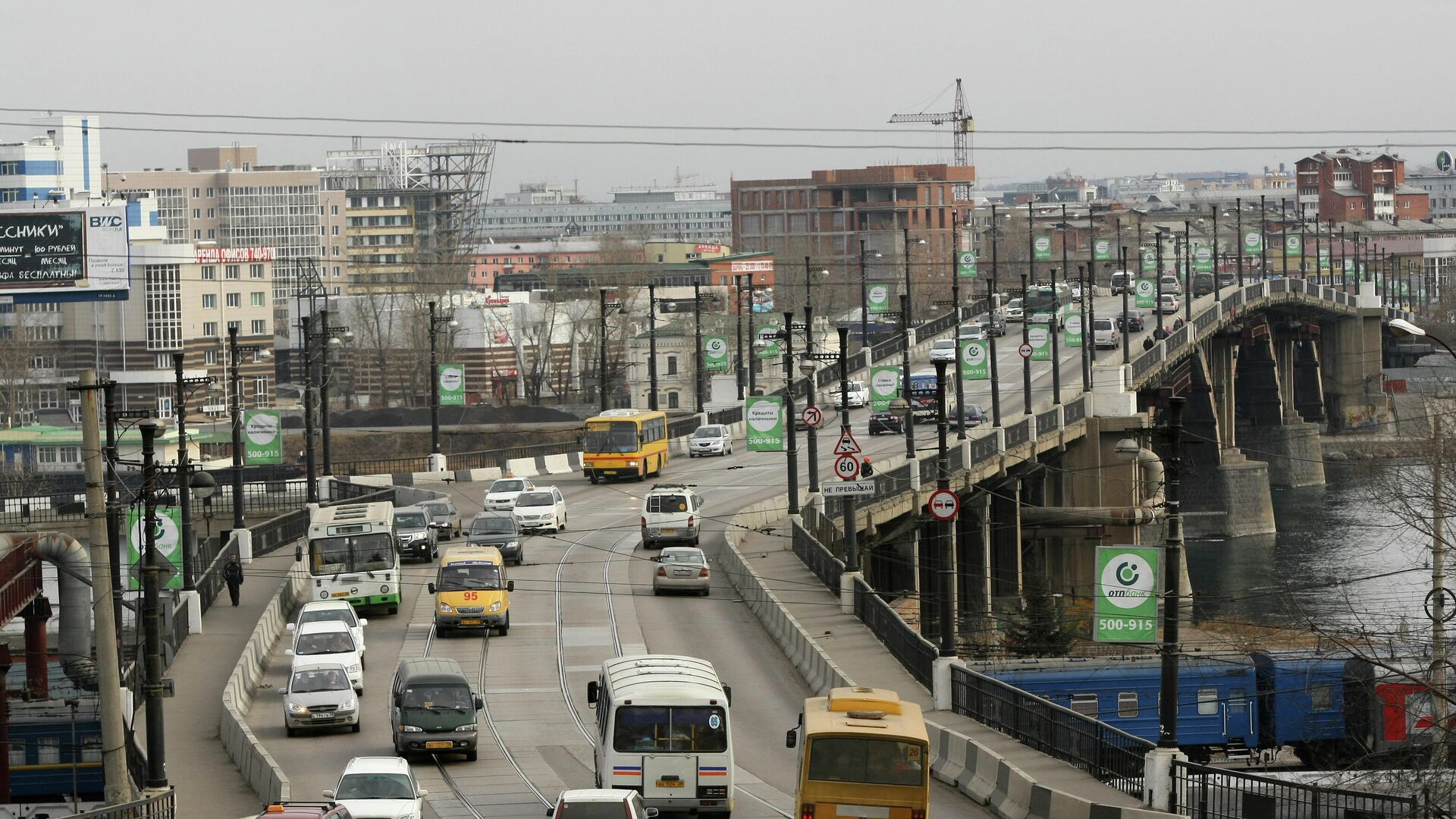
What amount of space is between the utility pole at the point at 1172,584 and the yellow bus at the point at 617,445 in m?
45.9

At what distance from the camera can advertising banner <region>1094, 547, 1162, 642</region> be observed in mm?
35281

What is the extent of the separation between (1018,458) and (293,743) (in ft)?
156

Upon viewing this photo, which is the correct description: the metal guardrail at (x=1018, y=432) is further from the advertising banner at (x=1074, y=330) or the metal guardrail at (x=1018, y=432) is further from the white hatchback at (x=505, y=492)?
the white hatchback at (x=505, y=492)

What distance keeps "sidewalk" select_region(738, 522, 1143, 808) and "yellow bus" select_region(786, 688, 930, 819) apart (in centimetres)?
256

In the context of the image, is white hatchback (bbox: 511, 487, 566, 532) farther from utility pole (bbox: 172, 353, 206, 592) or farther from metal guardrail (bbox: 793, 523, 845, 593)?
utility pole (bbox: 172, 353, 206, 592)

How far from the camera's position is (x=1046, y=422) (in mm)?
80125

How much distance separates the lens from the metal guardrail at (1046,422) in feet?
260

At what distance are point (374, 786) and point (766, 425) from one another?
35.7 m

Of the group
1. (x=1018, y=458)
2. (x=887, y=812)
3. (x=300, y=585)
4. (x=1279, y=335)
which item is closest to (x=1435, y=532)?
(x=887, y=812)

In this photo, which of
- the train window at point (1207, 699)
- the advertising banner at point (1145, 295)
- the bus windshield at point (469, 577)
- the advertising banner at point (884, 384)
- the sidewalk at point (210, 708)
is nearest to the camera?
the sidewalk at point (210, 708)

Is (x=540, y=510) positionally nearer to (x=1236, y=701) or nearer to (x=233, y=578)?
(x=233, y=578)

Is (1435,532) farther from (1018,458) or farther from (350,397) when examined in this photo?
(350,397)

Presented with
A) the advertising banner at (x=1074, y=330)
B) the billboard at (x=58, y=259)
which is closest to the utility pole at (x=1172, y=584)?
the advertising banner at (x=1074, y=330)

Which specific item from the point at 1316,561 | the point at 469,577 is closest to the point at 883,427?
the point at 1316,561
